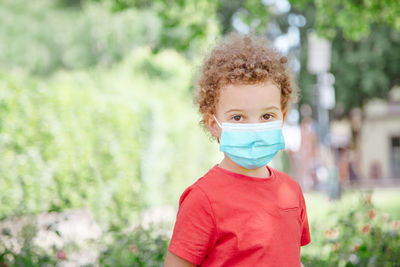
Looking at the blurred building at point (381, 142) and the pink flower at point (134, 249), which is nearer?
the pink flower at point (134, 249)

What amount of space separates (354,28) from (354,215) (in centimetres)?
476

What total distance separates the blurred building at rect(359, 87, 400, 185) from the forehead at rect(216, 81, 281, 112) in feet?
108

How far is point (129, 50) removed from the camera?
25266 mm

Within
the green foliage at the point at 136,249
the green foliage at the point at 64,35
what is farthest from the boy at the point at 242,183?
the green foliage at the point at 64,35

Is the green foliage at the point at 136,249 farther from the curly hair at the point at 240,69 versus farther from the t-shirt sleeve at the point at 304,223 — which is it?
the curly hair at the point at 240,69

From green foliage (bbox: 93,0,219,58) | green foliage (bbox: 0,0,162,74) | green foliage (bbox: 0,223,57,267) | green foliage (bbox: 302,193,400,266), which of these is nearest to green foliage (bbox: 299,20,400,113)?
green foliage (bbox: 0,0,162,74)

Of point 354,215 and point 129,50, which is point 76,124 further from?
point 129,50

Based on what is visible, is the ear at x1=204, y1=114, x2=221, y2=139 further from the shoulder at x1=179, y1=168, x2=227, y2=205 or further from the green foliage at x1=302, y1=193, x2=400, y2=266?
the green foliage at x1=302, y1=193, x2=400, y2=266

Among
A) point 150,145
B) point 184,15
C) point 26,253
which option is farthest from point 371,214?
point 150,145

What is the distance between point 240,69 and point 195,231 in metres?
0.61

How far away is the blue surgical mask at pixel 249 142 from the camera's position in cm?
194

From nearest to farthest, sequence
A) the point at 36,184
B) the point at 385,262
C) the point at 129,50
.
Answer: the point at 385,262 → the point at 36,184 → the point at 129,50

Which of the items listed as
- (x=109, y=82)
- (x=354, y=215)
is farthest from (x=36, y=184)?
Result: (x=109, y=82)

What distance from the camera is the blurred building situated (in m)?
33.5
